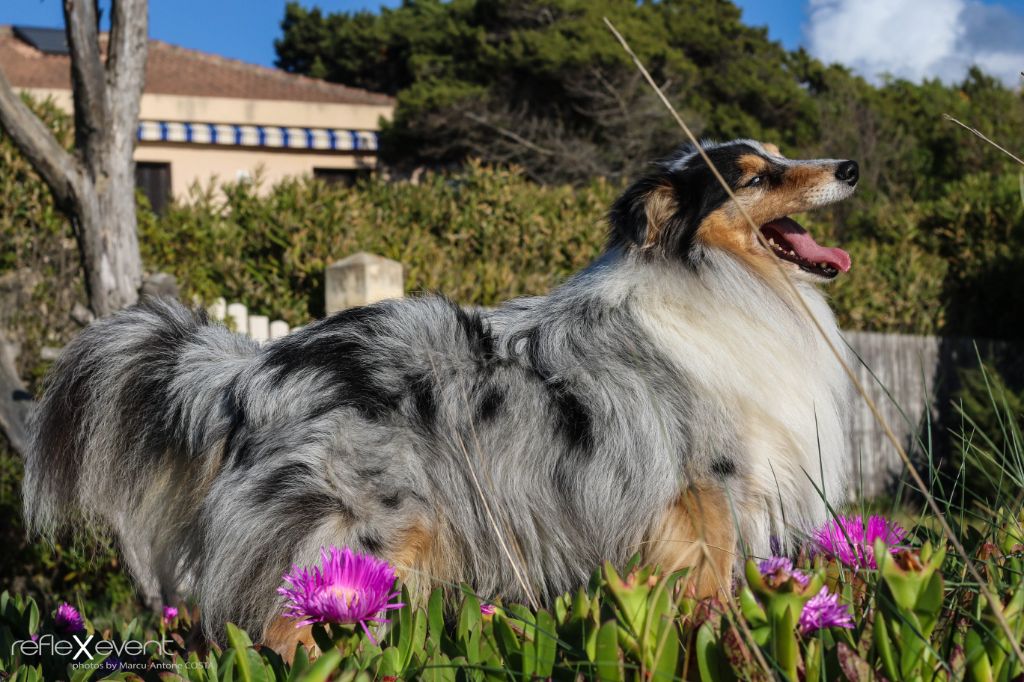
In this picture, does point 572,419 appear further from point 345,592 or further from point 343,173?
→ point 343,173

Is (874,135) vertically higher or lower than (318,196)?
higher

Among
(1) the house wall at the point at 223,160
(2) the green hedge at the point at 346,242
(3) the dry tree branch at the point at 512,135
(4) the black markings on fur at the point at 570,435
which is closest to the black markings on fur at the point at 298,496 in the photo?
(4) the black markings on fur at the point at 570,435

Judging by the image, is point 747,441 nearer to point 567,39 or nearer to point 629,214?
point 629,214

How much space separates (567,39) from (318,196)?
17.2 metres

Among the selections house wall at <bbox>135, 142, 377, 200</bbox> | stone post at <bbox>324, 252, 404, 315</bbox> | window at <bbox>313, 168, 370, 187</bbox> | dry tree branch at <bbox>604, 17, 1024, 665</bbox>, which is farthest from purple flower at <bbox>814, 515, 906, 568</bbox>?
window at <bbox>313, 168, 370, 187</bbox>

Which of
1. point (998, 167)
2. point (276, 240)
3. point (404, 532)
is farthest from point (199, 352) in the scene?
point (998, 167)

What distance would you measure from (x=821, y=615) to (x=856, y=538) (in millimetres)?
661

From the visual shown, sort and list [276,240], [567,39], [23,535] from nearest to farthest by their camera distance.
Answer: [23,535], [276,240], [567,39]

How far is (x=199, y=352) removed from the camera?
3.48 m

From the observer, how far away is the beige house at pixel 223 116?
22.3m

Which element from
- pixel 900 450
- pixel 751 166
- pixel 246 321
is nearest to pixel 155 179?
pixel 246 321

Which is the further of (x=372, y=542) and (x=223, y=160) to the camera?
(x=223, y=160)

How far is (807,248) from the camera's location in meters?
3.51

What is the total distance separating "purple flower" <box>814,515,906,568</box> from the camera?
2.12 m
